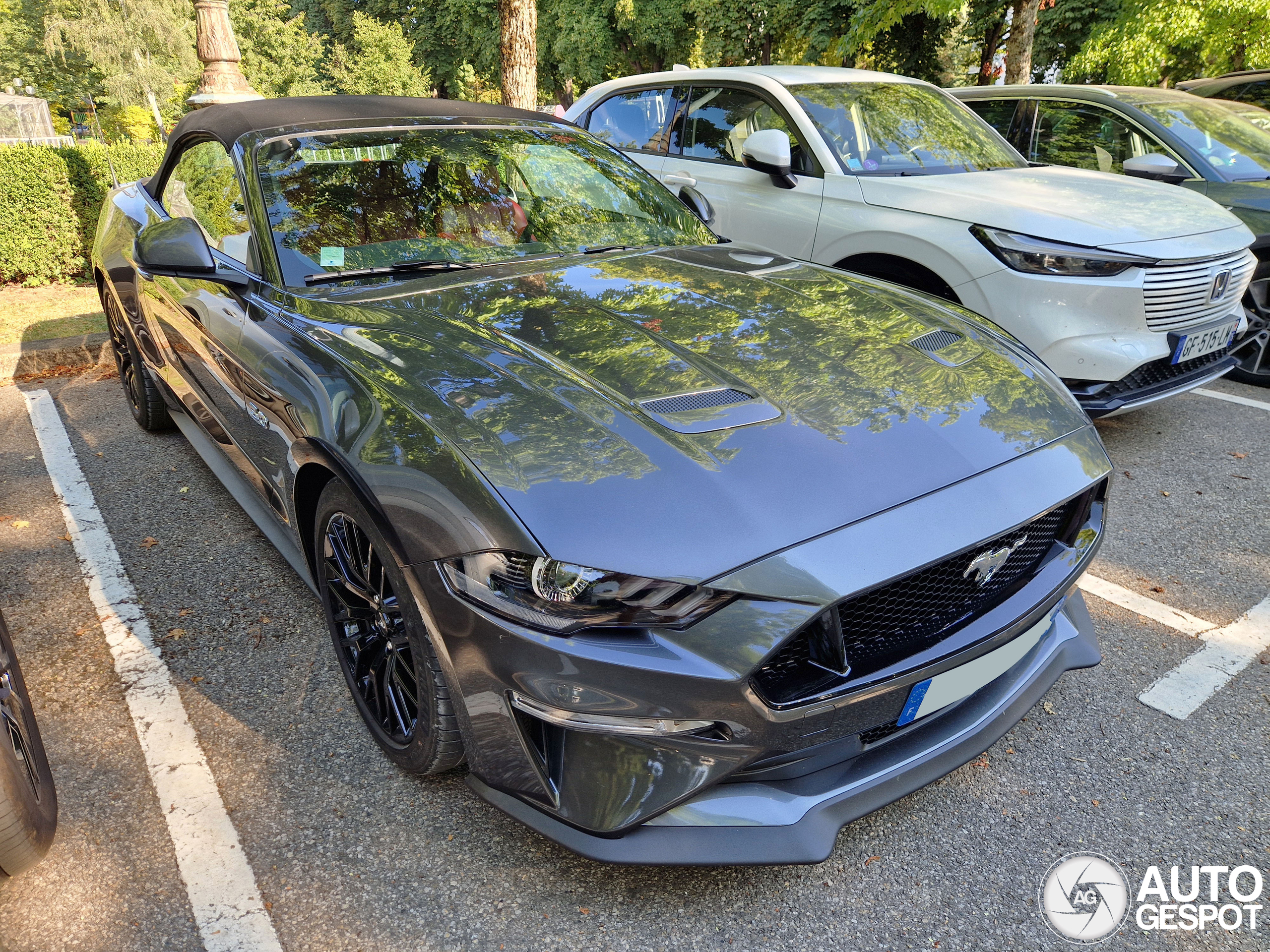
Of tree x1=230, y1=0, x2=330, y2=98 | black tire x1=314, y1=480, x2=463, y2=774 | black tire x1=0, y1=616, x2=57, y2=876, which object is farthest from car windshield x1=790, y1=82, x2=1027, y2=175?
tree x1=230, y1=0, x2=330, y2=98

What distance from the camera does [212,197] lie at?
3.08 metres

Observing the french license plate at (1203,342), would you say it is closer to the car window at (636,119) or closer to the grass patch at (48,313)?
the car window at (636,119)

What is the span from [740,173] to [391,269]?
3012mm

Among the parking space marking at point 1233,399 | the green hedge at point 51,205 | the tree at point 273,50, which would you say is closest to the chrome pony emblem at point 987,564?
the parking space marking at point 1233,399

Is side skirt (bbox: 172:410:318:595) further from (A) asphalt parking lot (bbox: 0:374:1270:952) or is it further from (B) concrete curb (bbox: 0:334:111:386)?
(B) concrete curb (bbox: 0:334:111:386)

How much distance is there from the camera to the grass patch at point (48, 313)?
6.04 m

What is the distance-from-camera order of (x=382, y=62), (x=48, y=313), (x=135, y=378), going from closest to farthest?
(x=135, y=378) < (x=48, y=313) < (x=382, y=62)

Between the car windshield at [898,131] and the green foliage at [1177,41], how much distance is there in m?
7.79

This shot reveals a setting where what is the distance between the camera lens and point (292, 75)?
42719mm

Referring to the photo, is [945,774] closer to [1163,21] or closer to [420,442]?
[420,442]

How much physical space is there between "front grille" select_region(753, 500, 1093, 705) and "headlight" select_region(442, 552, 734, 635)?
0.58 feet

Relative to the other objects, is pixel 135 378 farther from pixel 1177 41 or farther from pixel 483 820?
pixel 1177 41

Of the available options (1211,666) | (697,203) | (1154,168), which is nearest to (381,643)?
(697,203)

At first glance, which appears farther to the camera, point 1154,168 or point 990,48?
point 990,48
